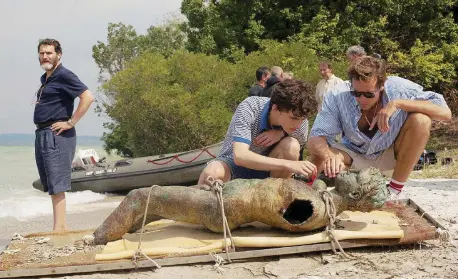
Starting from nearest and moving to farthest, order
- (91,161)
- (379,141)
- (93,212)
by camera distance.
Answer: (379,141)
(93,212)
(91,161)

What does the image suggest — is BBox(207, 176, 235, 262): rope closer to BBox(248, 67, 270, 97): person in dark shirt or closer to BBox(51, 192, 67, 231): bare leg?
BBox(51, 192, 67, 231): bare leg

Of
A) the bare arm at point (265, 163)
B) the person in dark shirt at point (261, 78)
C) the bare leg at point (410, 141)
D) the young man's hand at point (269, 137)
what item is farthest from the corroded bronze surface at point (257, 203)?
the person in dark shirt at point (261, 78)

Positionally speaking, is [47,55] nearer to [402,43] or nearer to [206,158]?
[206,158]

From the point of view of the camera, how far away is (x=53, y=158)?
4992 millimetres

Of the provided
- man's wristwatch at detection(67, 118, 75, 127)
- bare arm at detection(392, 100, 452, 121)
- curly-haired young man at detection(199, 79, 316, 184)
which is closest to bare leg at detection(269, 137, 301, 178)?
curly-haired young man at detection(199, 79, 316, 184)

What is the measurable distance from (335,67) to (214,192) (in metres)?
10.2

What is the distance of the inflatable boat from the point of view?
10.2 metres

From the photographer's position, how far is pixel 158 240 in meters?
3.56

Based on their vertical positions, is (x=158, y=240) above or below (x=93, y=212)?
above

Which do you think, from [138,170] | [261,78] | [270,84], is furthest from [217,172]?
[138,170]

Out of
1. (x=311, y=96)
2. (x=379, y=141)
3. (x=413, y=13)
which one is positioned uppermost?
(x=413, y=13)

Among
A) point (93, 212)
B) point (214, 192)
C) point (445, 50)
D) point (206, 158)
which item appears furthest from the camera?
point (445, 50)

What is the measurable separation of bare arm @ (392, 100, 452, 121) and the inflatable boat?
236 inches

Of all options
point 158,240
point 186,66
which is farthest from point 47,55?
point 186,66
